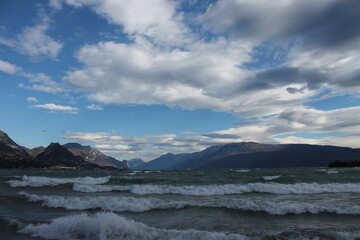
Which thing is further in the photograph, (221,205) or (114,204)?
(114,204)

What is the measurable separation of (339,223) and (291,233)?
3547 millimetres

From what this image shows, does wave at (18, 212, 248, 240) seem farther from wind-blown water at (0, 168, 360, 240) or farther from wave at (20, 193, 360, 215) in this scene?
wave at (20, 193, 360, 215)

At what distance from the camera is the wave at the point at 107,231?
1036 centimetres

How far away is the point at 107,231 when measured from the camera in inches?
424

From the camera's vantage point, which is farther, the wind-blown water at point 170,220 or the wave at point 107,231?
the wind-blown water at point 170,220

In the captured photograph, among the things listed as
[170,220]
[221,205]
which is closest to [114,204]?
[170,220]

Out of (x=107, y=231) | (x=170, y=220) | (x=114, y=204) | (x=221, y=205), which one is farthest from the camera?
(x=114, y=204)

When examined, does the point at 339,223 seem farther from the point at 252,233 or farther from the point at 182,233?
the point at 182,233

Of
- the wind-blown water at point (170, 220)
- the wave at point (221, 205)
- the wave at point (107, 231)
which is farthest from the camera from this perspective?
the wave at point (221, 205)

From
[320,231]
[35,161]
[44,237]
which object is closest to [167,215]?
[44,237]

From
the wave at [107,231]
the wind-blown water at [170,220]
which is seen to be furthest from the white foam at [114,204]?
the wave at [107,231]

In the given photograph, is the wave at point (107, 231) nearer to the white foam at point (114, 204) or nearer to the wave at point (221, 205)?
the white foam at point (114, 204)

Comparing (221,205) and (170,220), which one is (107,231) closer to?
(170,220)

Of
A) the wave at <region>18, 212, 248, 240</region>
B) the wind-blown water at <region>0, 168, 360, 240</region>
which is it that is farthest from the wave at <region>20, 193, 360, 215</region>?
the wave at <region>18, 212, 248, 240</region>
